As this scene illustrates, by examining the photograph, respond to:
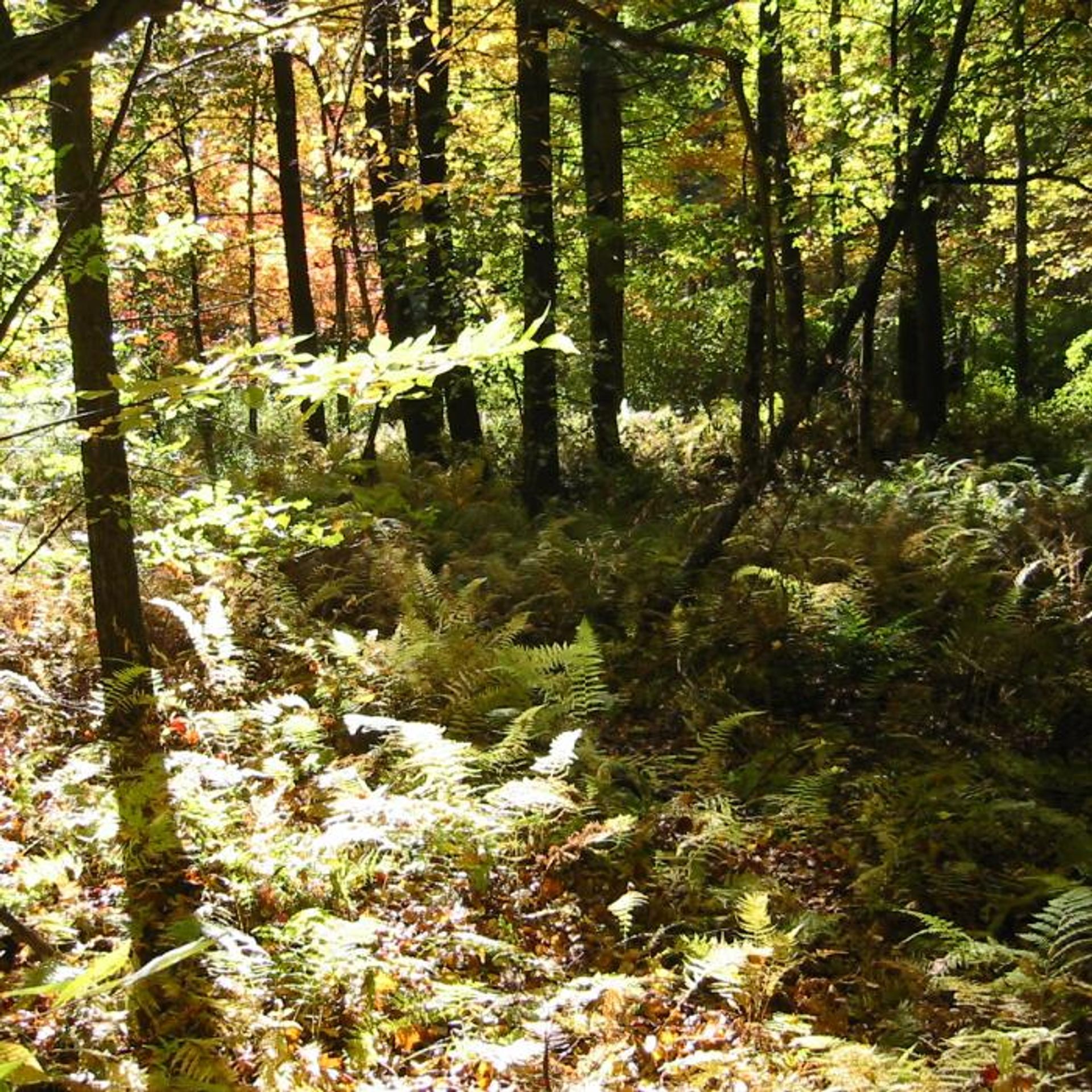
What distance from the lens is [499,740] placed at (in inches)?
227

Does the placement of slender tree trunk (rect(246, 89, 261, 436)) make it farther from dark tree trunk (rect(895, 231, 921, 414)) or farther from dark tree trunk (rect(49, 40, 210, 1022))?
dark tree trunk (rect(895, 231, 921, 414))

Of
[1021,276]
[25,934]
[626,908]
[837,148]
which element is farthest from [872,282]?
[1021,276]

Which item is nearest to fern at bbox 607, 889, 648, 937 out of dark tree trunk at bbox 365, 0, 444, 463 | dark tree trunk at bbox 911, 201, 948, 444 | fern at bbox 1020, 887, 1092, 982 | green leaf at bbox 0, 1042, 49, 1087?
fern at bbox 1020, 887, 1092, 982

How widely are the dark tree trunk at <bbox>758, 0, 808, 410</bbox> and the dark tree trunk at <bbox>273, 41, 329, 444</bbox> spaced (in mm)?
5827

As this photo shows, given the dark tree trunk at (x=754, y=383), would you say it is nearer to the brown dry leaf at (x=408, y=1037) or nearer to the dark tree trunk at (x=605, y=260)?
the dark tree trunk at (x=605, y=260)

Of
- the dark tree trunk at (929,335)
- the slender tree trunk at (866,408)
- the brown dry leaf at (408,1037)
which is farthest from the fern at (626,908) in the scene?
the dark tree trunk at (929,335)

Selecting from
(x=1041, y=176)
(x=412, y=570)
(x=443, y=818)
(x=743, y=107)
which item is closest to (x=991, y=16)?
(x=1041, y=176)

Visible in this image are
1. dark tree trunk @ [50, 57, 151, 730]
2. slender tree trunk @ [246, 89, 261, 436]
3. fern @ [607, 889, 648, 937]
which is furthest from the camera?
slender tree trunk @ [246, 89, 261, 436]

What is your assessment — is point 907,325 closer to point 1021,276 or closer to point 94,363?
point 1021,276

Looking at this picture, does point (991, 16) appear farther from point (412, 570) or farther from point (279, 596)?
point (279, 596)

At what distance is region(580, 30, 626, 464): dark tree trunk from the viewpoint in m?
11.5

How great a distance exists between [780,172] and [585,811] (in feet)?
25.9

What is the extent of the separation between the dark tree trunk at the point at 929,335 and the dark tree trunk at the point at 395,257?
6.20 metres

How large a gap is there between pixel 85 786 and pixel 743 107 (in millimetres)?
5001
